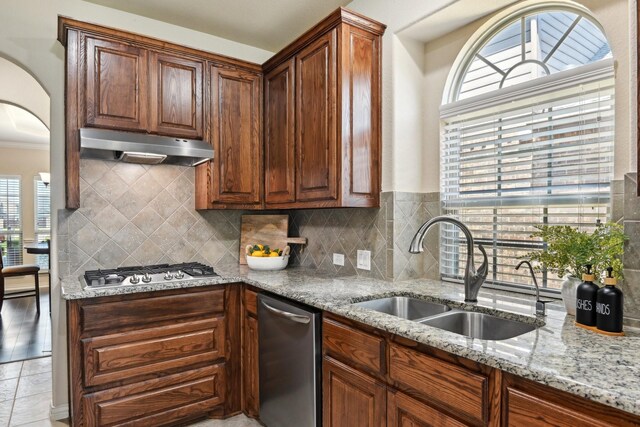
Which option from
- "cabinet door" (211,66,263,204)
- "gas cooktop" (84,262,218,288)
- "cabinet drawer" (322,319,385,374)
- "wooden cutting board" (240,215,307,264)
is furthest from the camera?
"wooden cutting board" (240,215,307,264)

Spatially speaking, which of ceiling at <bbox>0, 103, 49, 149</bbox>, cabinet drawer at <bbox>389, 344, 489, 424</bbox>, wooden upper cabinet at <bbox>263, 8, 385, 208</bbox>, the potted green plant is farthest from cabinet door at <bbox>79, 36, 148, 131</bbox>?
ceiling at <bbox>0, 103, 49, 149</bbox>

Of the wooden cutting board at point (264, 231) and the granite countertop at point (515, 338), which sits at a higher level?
the wooden cutting board at point (264, 231)

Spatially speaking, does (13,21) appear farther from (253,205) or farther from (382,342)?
(382,342)

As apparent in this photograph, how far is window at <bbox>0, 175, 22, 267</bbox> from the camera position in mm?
6773

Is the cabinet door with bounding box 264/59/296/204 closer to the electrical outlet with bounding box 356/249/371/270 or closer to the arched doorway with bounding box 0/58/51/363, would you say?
the electrical outlet with bounding box 356/249/371/270

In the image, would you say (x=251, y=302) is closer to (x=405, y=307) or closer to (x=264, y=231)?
(x=264, y=231)

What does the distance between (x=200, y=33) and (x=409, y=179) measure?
198cm

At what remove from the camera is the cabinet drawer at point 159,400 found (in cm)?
208

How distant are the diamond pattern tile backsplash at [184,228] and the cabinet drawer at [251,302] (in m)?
0.62

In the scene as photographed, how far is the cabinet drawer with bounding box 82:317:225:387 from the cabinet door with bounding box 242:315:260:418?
0.16m

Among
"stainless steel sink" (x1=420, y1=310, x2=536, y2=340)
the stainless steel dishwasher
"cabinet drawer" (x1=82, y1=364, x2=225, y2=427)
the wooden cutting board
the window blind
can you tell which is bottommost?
"cabinet drawer" (x1=82, y1=364, x2=225, y2=427)

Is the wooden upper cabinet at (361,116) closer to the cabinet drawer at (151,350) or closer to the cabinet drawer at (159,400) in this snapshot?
the cabinet drawer at (151,350)

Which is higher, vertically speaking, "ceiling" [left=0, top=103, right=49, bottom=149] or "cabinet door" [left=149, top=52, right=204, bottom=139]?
"ceiling" [left=0, top=103, right=49, bottom=149]

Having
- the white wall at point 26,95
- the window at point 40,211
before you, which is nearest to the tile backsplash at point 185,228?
the white wall at point 26,95
